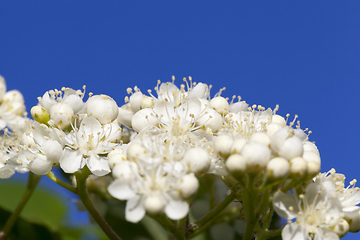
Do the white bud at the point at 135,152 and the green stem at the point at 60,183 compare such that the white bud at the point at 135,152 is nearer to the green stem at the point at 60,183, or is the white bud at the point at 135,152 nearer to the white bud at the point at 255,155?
the white bud at the point at 255,155

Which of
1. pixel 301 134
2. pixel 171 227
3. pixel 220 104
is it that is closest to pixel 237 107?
pixel 220 104

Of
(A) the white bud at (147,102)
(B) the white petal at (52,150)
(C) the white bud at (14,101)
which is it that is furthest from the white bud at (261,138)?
(C) the white bud at (14,101)

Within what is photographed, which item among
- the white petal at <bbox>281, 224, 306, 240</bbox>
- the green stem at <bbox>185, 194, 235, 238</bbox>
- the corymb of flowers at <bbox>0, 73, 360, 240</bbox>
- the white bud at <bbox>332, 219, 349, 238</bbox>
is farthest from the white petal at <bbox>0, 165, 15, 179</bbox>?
the white bud at <bbox>332, 219, 349, 238</bbox>

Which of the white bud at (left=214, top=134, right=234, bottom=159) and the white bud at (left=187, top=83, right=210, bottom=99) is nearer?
the white bud at (left=214, top=134, right=234, bottom=159)

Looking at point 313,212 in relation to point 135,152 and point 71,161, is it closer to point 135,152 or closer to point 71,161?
point 135,152

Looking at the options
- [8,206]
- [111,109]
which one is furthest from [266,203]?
[8,206]

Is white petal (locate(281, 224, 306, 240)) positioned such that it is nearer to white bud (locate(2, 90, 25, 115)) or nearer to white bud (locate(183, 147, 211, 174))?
white bud (locate(183, 147, 211, 174))
